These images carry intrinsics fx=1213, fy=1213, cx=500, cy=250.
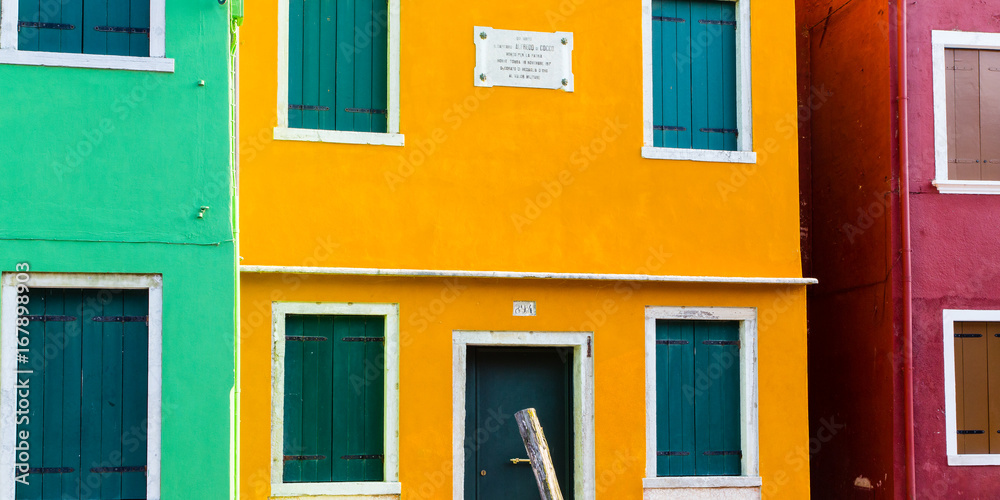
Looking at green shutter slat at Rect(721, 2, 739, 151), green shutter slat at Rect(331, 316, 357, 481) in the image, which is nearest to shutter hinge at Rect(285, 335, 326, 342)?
green shutter slat at Rect(331, 316, 357, 481)

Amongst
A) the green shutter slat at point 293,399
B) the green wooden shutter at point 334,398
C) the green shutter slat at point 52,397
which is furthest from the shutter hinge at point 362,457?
the green shutter slat at point 52,397

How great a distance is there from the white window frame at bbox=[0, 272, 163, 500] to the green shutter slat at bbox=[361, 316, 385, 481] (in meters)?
2.02

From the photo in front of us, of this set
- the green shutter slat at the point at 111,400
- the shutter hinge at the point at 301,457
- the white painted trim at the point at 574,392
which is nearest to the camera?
the green shutter slat at the point at 111,400

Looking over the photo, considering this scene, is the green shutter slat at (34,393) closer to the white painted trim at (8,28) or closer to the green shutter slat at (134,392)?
the green shutter slat at (134,392)

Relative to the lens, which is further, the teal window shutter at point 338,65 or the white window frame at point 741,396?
the white window frame at point 741,396

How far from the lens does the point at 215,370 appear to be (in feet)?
26.5

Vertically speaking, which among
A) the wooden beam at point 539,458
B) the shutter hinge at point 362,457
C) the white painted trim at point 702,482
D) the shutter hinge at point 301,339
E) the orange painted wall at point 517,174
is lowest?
the white painted trim at point 702,482

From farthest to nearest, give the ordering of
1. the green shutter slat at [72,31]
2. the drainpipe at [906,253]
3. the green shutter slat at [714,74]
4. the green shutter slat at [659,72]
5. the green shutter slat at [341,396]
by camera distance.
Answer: the drainpipe at [906,253]
the green shutter slat at [714,74]
the green shutter slat at [659,72]
the green shutter slat at [341,396]
the green shutter slat at [72,31]

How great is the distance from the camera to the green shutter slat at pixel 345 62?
9836mm

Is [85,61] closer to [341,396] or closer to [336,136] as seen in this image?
[336,136]

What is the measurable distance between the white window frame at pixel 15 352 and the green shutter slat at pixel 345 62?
2.40 meters

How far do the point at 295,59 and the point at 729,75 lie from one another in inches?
150

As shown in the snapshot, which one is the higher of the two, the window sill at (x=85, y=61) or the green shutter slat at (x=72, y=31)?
the green shutter slat at (x=72, y=31)

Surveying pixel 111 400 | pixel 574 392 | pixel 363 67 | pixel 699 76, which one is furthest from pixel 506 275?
pixel 111 400
